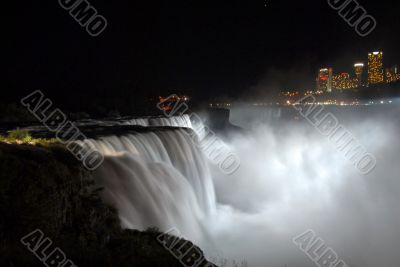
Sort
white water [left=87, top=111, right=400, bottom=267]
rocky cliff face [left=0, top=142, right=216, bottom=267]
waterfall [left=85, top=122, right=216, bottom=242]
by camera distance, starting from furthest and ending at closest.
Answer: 1. white water [left=87, top=111, right=400, bottom=267]
2. waterfall [left=85, top=122, right=216, bottom=242]
3. rocky cliff face [left=0, top=142, right=216, bottom=267]

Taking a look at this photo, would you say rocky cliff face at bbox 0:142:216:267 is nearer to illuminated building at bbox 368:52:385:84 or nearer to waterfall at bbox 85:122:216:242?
waterfall at bbox 85:122:216:242

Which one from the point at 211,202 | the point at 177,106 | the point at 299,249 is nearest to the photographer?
the point at 299,249

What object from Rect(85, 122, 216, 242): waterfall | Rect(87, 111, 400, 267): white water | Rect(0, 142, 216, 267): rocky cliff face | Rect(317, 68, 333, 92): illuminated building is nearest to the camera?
Rect(0, 142, 216, 267): rocky cliff face

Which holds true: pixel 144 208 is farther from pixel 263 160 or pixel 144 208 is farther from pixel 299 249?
pixel 263 160

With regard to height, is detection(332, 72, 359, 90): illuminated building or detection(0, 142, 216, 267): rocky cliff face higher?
detection(332, 72, 359, 90): illuminated building

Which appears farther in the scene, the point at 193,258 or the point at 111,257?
the point at 193,258

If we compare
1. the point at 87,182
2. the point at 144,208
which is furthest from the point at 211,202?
the point at 87,182

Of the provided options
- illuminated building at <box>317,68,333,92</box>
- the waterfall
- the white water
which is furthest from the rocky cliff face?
illuminated building at <box>317,68,333,92</box>

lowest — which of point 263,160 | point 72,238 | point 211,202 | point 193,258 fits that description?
point 72,238

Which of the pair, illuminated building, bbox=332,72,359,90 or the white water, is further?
illuminated building, bbox=332,72,359,90
